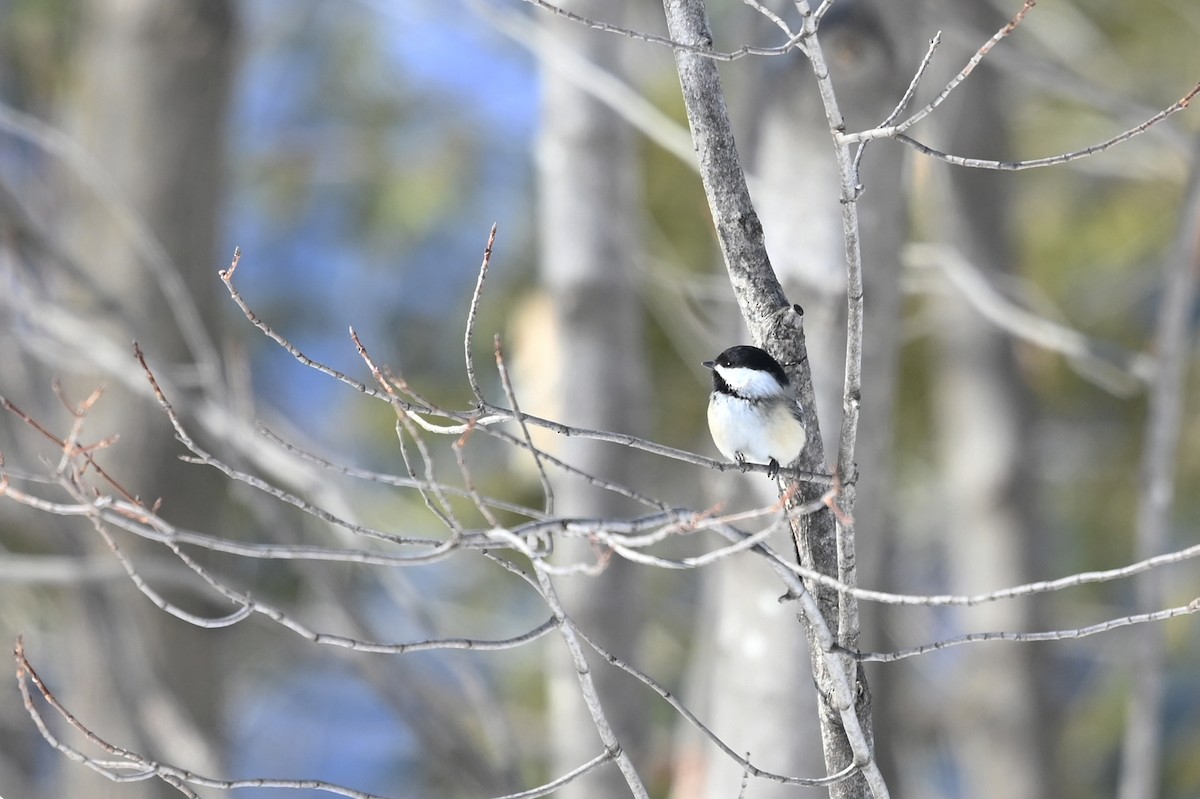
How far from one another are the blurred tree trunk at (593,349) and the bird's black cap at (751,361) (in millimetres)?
1030

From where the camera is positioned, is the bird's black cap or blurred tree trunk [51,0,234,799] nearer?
the bird's black cap

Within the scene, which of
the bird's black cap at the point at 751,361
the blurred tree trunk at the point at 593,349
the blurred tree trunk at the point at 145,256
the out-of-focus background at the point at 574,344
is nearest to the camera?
the bird's black cap at the point at 751,361

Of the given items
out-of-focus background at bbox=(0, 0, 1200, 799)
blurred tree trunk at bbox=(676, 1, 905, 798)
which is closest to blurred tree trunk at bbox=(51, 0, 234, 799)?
out-of-focus background at bbox=(0, 0, 1200, 799)

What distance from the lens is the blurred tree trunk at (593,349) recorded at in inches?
103

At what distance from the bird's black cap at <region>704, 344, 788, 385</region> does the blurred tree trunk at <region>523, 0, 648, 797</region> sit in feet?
3.38

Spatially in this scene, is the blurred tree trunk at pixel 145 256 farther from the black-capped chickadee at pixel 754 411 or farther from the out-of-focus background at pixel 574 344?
the black-capped chickadee at pixel 754 411

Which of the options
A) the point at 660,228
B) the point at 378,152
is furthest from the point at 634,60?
the point at 378,152

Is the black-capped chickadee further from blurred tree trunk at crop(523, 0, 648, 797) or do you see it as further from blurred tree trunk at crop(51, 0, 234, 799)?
blurred tree trunk at crop(51, 0, 234, 799)

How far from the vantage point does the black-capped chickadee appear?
1.37m

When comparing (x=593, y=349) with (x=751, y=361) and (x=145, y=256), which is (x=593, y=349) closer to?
(x=145, y=256)

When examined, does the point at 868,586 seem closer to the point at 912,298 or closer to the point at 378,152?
the point at 912,298

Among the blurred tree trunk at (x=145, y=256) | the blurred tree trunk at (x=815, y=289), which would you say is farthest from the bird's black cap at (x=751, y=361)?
the blurred tree trunk at (x=145, y=256)

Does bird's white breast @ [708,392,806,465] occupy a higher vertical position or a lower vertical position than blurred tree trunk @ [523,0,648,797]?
lower

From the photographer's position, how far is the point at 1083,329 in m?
5.05
